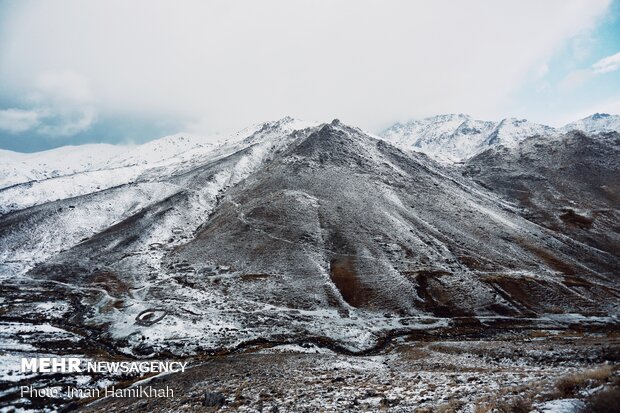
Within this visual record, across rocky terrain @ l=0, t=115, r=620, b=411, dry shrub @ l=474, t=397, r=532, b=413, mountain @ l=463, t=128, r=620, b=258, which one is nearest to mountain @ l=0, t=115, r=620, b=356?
rocky terrain @ l=0, t=115, r=620, b=411

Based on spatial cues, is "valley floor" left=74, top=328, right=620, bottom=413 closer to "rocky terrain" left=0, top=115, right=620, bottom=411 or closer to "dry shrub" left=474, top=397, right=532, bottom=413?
"dry shrub" left=474, top=397, right=532, bottom=413

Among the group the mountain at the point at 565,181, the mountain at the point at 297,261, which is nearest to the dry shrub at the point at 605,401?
the mountain at the point at 297,261

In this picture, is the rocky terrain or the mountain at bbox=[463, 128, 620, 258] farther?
the mountain at bbox=[463, 128, 620, 258]

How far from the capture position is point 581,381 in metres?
14.4

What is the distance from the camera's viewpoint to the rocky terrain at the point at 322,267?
38156mm

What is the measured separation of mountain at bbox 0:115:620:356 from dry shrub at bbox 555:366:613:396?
26.3 metres

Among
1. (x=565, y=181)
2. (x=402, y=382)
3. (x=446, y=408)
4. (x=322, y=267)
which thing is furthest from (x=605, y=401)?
(x=565, y=181)

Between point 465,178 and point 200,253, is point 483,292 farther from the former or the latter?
point 465,178

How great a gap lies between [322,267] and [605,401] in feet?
188

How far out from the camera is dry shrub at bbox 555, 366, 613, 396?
13766 mm

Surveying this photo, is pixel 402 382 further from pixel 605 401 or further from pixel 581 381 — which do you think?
pixel 605 401

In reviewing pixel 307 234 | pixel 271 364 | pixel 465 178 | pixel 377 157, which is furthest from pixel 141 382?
pixel 465 178

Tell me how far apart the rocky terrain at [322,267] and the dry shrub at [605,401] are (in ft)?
17.2

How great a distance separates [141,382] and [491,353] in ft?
95.5
